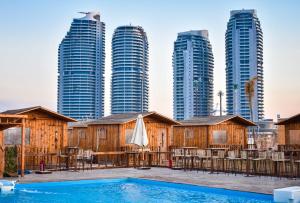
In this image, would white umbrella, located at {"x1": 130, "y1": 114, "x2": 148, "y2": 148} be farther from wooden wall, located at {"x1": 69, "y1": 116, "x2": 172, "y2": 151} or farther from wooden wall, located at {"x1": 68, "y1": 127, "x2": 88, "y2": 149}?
wooden wall, located at {"x1": 68, "y1": 127, "x2": 88, "y2": 149}

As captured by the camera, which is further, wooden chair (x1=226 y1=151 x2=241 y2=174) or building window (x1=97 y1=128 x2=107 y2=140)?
building window (x1=97 y1=128 x2=107 y2=140)

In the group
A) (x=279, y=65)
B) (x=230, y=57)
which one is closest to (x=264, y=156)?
(x=279, y=65)

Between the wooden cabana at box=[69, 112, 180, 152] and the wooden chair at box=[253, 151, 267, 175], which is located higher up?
the wooden cabana at box=[69, 112, 180, 152]

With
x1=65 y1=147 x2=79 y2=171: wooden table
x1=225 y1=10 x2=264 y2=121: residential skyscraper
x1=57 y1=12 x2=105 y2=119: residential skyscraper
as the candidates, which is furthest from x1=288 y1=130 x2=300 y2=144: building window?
x1=57 y1=12 x2=105 y2=119: residential skyscraper

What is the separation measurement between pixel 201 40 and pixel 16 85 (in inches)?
A: 3800

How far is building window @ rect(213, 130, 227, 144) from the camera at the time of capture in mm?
31125

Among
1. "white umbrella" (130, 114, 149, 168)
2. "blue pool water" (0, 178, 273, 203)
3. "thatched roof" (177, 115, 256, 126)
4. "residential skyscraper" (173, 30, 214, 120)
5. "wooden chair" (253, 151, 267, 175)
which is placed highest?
"residential skyscraper" (173, 30, 214, 120)

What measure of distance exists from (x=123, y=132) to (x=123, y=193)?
11.4 m

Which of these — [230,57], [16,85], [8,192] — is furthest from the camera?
[230,57]

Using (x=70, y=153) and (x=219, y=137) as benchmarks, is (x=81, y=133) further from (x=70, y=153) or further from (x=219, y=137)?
(x=70, y=153)

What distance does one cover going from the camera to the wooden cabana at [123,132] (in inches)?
1043

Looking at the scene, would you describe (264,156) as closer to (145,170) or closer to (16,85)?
(145,170)

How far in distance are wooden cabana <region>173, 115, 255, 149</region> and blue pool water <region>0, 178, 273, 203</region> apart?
13542 mm

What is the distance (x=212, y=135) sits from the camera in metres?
30.9
